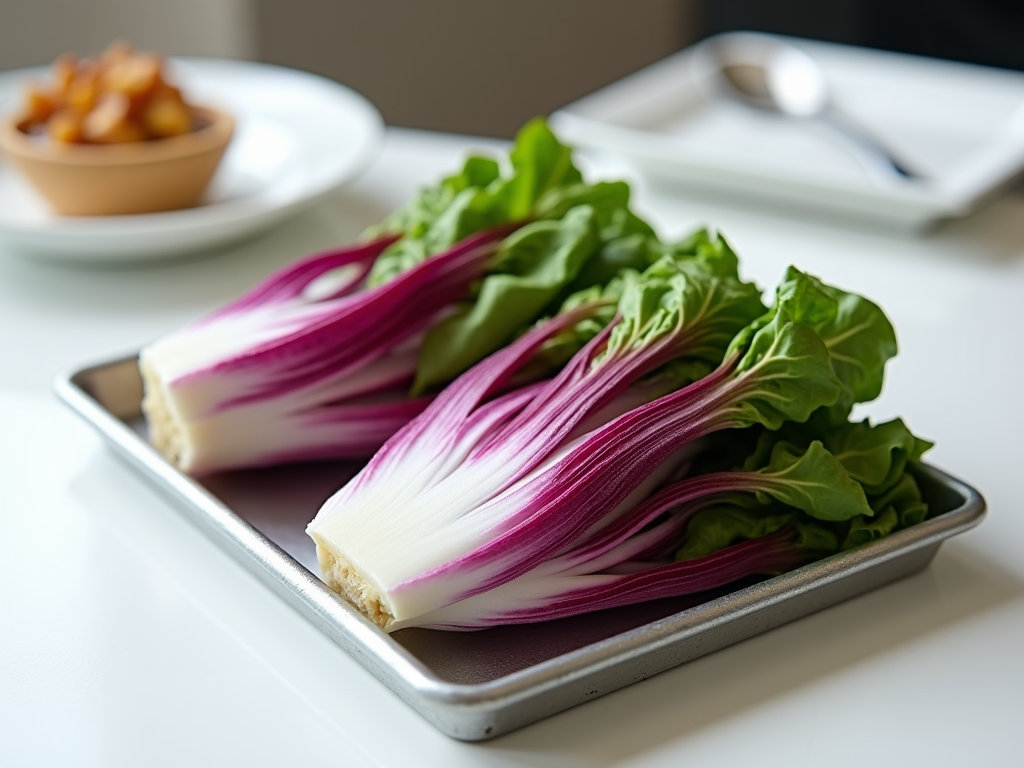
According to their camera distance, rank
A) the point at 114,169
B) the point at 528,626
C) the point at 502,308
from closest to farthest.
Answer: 1. the point at 528,626
2. the point at 502,308
3. the point at 114,169

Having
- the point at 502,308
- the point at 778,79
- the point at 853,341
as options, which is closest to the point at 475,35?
the point at 778,79

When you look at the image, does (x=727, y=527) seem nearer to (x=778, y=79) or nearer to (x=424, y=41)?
(x=778, y=79)

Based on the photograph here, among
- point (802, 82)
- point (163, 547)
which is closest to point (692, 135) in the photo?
point (802, 82)

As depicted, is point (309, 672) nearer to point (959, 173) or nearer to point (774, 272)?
point (774, 272)

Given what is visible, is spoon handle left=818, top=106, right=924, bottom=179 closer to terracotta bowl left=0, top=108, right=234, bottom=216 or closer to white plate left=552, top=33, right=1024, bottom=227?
white plate left=552, top=33, right=1024, bottom=227

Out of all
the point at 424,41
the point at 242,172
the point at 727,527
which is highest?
the point at 727,527

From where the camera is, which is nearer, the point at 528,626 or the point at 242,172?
the point at 528,626

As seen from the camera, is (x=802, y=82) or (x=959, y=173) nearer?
(x=959, y=173)

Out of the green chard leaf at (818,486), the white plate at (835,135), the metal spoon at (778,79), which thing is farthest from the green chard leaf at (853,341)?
the metal spoon at (778,79)
